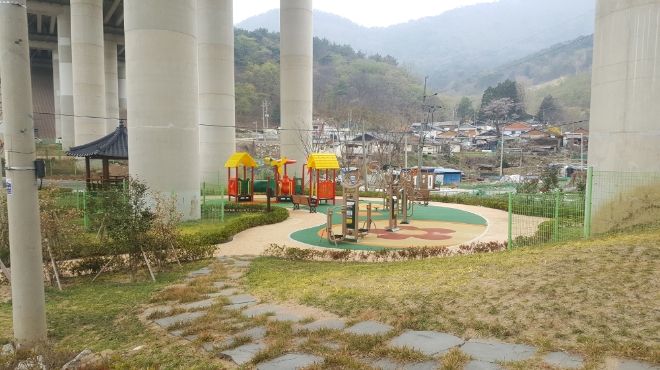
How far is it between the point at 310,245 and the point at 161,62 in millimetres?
7801

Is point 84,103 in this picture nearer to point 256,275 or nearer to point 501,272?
point 256,275

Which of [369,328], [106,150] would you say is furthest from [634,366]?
[106,150]

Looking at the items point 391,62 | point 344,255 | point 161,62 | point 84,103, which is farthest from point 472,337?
point 391,62

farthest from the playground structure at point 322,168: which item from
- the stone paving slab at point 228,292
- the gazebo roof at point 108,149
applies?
the stone paving slab at point 228,292

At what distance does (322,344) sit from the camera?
14.6 ft

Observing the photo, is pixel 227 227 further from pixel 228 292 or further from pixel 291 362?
pixel 291 362

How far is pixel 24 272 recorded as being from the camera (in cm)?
521

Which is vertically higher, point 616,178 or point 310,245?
point 616,178

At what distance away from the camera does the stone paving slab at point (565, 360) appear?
12.0 ft

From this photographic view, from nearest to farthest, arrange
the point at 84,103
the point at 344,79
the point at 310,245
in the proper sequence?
the point at 310,245 → the point at 84,103 → the point at 344,79

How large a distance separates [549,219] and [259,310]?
10.8 metres

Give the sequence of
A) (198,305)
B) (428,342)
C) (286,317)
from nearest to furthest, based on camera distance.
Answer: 1. (428,342)
2. (286,317)
3. (198,305)

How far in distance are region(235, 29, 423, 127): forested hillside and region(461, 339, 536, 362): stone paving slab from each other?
213 feet

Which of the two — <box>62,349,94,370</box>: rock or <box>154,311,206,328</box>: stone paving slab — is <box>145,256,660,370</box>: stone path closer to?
<box>154,311,206,328</box>: stone paving slab
